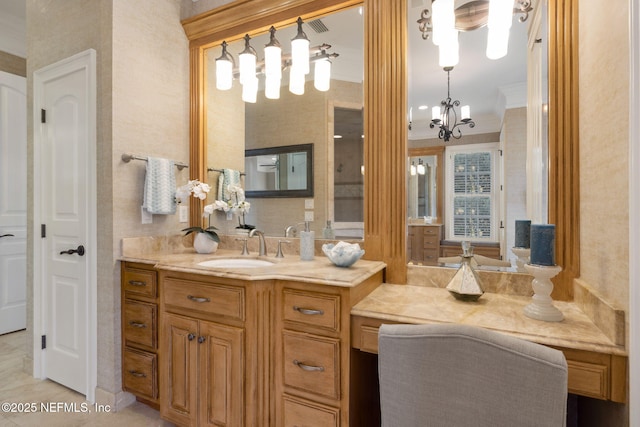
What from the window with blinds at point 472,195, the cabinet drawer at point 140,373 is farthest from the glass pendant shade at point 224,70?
the cabinet drawer at point 140,373

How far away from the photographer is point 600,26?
3.90 feet

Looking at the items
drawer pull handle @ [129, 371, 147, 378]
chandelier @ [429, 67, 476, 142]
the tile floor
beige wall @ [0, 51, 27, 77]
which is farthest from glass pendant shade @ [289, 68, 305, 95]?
beige wall @ [0, 51, 27, 77]

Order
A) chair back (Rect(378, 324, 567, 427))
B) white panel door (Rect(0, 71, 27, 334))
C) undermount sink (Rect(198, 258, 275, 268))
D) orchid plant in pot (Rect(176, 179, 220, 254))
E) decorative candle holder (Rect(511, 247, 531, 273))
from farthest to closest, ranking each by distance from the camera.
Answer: white panel door (Rect(0, 71, 27, 334)) < orchid plant in pot (Rect(176, 179, 220, 254)) < undermount sink (Rect(198, 258, 275, 268)) < decorative candle holder (Rect(511, 247, 531, 273)) < chair back (Rect(378, 324, 567, 427))

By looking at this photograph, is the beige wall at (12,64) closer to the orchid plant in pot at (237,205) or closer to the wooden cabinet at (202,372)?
the orchid plant in pot at (237,205)

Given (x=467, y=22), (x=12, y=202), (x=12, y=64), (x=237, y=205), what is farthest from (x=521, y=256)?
(x=12, y=64)

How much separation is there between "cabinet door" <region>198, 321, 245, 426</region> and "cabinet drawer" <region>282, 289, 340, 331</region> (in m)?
0.27

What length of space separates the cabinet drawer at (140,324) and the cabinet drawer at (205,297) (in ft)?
1.07

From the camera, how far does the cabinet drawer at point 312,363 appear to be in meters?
1.38

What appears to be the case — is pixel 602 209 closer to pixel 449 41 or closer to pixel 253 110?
pixel 449 41

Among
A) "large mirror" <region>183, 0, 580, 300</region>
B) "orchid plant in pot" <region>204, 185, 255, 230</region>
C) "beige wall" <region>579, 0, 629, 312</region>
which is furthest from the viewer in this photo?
"orchid plant in pot" <region>204, 185, 255, 230</region>

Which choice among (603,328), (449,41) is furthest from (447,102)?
(603,328)

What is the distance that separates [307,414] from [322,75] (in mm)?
1941

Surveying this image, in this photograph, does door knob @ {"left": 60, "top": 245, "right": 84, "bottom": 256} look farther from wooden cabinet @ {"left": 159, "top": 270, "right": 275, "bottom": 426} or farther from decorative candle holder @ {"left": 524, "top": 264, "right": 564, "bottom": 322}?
decorative candle holder @ {"left": 524, "top": 264, "right": 564, "bottom": 322}

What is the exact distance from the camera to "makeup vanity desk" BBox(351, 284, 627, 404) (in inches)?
40.4
